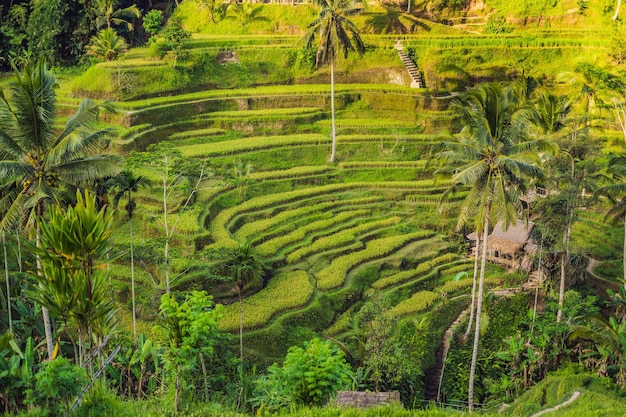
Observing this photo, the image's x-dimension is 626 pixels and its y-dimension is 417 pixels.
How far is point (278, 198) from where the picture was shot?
1236 inches

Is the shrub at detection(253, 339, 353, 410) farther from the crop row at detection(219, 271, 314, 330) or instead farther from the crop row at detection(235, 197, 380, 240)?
the crop row at detection(235, 197, 380, 240)

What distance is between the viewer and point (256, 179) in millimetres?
32125

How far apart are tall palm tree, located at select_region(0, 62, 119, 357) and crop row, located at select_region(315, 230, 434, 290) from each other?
1067 centimetres

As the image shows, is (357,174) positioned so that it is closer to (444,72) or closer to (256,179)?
(256,179)

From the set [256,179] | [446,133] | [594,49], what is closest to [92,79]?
[256,179]

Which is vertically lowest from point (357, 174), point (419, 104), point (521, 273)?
point (521, 273)

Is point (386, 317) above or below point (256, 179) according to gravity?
below

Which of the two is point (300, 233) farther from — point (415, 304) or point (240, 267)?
point (240, 267)

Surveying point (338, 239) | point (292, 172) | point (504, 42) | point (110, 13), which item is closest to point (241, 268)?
point (338, 239)

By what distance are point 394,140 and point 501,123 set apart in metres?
14.8

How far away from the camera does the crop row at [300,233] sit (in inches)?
1095

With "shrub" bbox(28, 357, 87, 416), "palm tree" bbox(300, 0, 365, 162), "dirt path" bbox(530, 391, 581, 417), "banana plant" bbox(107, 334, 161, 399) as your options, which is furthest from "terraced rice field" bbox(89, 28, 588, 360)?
"shrub" bbox(28, 357, 87, 416)

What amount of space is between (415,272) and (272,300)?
5801 millimetres

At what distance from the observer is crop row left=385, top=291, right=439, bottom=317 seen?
2570cm
